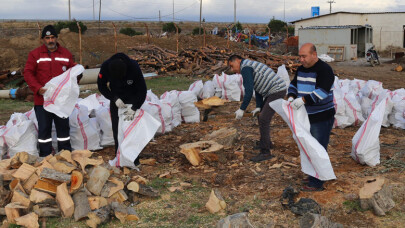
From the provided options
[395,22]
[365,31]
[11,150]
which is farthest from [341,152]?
[395,22]

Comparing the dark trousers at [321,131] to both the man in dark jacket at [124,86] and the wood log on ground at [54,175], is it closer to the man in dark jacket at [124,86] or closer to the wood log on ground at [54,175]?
the man in dark jacket at [124,86]

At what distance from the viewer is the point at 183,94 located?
24.5ft

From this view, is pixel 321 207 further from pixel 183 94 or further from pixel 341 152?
pixel 183 94

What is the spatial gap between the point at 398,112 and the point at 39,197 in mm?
5910

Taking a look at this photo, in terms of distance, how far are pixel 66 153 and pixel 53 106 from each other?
36.1 inches

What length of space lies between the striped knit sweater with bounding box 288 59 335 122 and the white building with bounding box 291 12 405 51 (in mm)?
26131

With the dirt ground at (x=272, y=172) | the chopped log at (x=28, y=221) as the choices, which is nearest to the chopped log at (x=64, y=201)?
the chopped log at (x=28, y=221)

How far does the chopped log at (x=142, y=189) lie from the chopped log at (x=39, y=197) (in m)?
0.73

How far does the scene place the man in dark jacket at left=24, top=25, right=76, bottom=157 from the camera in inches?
193

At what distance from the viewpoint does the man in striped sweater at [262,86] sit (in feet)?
17.0

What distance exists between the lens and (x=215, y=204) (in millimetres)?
3871

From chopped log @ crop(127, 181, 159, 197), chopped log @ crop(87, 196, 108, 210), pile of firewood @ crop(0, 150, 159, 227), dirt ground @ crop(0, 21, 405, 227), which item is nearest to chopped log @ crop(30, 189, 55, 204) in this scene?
pile of firewood @ crop(0, 150, 159, 227)

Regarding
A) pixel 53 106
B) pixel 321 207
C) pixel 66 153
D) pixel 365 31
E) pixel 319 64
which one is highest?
pixel 365 31

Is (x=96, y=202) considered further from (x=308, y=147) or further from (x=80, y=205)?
(x=308, y=147)
